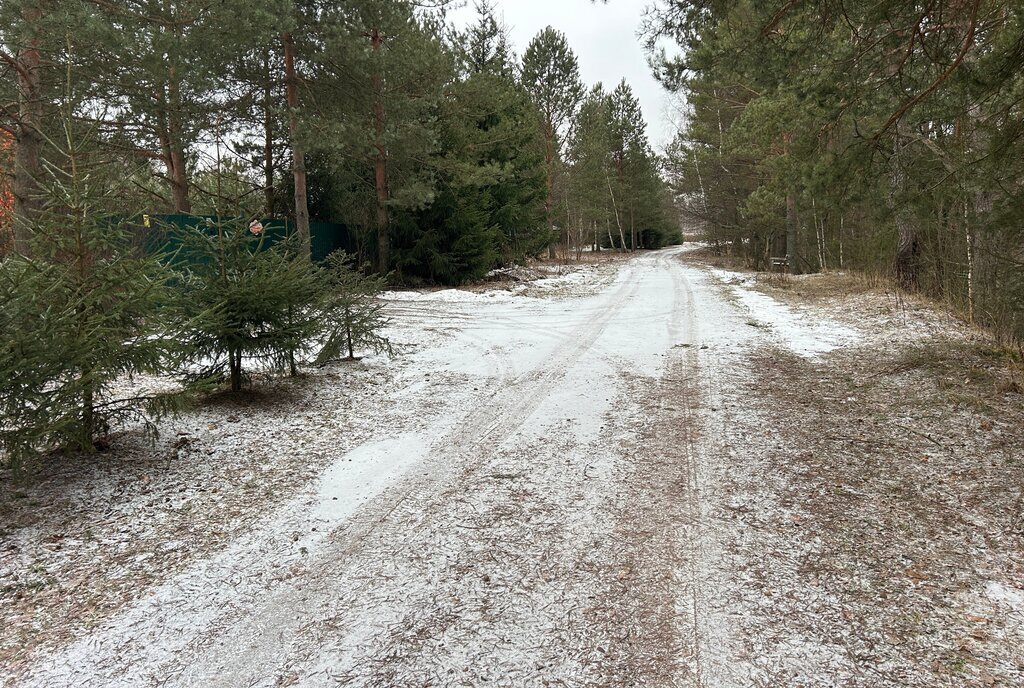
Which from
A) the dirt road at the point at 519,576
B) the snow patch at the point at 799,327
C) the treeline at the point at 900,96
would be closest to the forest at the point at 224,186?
the dirt road at the point at 519,576

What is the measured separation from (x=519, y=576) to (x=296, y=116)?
11850 mm

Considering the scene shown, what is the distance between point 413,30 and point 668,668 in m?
15.9

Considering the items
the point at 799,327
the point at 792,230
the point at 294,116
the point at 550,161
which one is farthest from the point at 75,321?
the point at 550,161

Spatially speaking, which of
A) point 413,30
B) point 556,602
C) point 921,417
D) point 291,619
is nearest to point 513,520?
point 556,602

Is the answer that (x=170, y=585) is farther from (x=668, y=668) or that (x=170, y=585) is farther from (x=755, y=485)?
(x=755, y=485)

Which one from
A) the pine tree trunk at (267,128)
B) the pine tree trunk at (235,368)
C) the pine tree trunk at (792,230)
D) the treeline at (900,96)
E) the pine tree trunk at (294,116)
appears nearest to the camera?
the treeline at (900,96)

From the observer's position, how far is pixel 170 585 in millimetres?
2916

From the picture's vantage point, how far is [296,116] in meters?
12.2

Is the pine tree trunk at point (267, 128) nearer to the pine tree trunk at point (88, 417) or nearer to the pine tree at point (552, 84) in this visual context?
the pine tree trunk at point (88, 417)

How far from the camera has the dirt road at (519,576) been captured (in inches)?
91.9

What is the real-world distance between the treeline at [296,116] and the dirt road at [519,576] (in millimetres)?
2982

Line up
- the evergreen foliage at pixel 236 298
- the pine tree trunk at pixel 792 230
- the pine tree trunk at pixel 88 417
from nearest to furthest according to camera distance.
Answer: the pine tree trunk at pixel 88 417 → the evergreen foliage at pixel 236 298 → the pine tree trunk at pixel 792 230

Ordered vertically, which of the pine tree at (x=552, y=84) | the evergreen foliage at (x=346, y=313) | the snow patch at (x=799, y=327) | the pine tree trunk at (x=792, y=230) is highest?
the pine tree at (x=552, y=84)

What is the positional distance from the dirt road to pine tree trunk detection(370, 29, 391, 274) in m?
10.9
